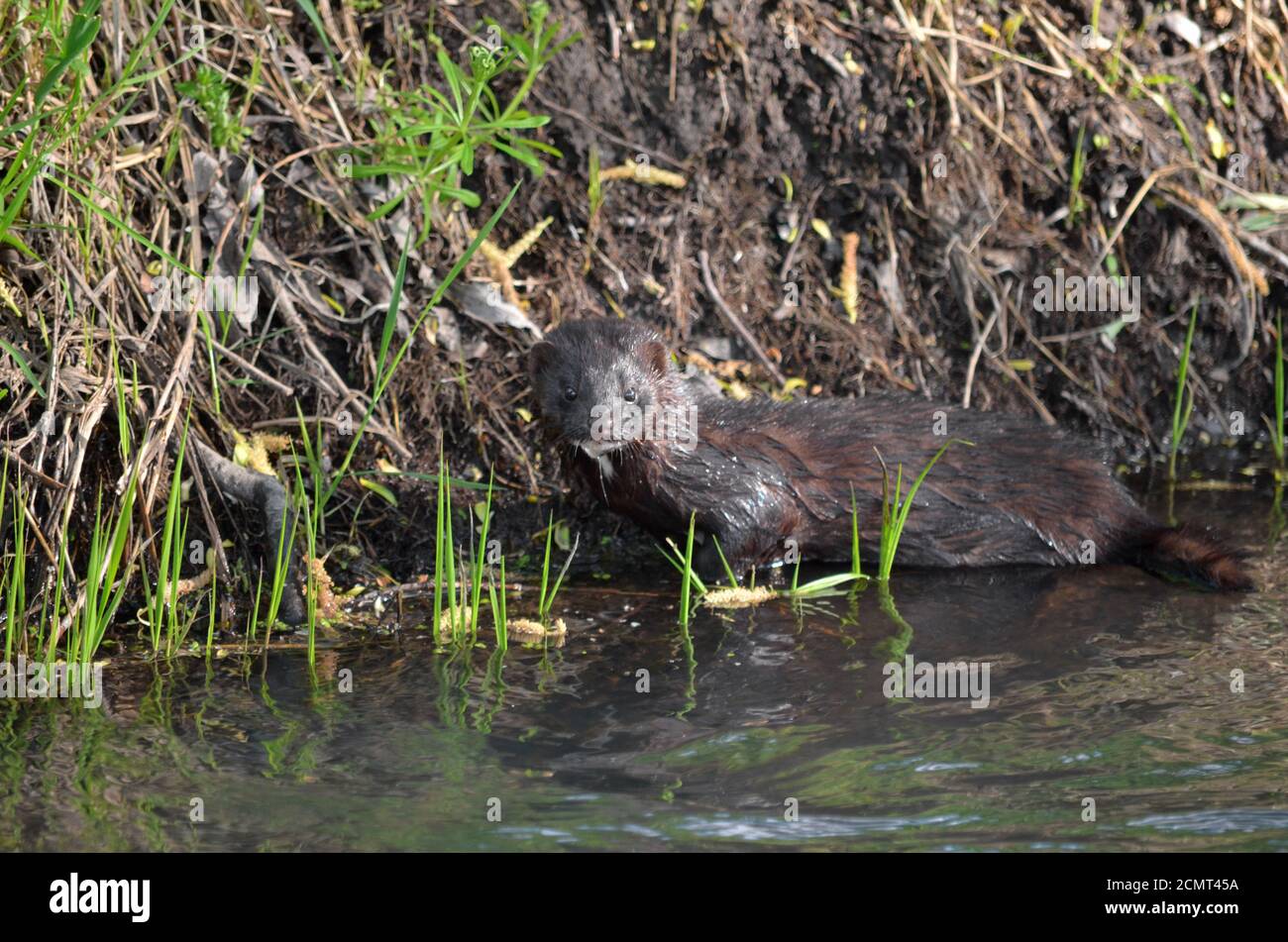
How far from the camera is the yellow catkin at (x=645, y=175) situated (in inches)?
255

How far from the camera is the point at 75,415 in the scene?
4.86 metres

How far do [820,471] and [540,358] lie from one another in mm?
1140

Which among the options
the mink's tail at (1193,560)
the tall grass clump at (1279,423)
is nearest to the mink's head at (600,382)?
the mink's tail at (1193,560)

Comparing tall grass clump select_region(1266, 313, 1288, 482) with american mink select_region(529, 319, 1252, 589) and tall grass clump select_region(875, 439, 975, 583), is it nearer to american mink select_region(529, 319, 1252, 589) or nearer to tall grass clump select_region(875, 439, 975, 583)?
american mink select_region(529, 319, 1252, 589)

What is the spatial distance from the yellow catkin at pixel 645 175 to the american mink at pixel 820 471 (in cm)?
107

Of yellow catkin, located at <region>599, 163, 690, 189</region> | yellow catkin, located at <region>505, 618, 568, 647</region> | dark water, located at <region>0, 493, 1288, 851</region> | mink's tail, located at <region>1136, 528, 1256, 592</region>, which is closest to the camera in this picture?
dark water, located at <region>0, 493, 1288, 851</region>

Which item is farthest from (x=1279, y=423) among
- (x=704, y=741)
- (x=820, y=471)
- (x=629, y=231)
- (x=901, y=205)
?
(x=704, y=741)

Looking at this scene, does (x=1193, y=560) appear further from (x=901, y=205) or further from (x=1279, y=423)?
(x=901, y=205)

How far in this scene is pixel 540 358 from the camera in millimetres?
5527

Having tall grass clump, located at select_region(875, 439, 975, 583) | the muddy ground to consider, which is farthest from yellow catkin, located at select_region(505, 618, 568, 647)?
the muddy ground

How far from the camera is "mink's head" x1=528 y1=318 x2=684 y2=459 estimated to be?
5.40 m

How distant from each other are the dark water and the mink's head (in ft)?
2.06

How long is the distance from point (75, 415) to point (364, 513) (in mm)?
1199
